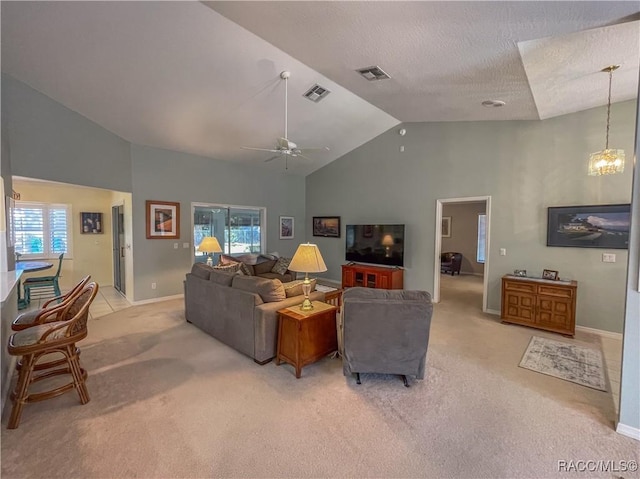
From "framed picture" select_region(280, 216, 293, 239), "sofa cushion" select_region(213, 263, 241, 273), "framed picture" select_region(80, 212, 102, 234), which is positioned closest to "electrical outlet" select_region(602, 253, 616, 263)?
"sofa cushion" select_region(213, 263, 241, 273)

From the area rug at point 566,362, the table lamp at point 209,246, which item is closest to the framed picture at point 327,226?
the table lamp at point 209,246

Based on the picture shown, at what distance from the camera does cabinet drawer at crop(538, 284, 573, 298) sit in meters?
3.98

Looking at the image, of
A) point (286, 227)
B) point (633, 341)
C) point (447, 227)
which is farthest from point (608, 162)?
point (447, 227)

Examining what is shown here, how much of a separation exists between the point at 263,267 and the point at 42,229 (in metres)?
4.61

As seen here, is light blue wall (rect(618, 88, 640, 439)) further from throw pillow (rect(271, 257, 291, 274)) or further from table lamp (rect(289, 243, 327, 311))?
throw pillow (rect(271, 257, 291, 274))

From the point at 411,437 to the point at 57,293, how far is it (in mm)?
6326

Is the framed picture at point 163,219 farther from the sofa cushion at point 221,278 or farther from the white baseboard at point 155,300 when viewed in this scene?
the sofa cushion at point 221,278

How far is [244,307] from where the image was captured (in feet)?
10.7

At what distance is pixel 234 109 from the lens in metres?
4.46

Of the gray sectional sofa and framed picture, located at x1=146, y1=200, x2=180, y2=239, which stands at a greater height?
framed picture, located at x1=146, y1=200, x2=180, y2=239

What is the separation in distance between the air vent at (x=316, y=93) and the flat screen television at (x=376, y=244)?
9.59 feet

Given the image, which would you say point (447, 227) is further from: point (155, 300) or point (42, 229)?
point (42, 229)

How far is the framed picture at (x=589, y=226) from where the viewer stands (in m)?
3.90

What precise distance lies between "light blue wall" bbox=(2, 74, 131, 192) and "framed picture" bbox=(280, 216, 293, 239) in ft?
12.2
